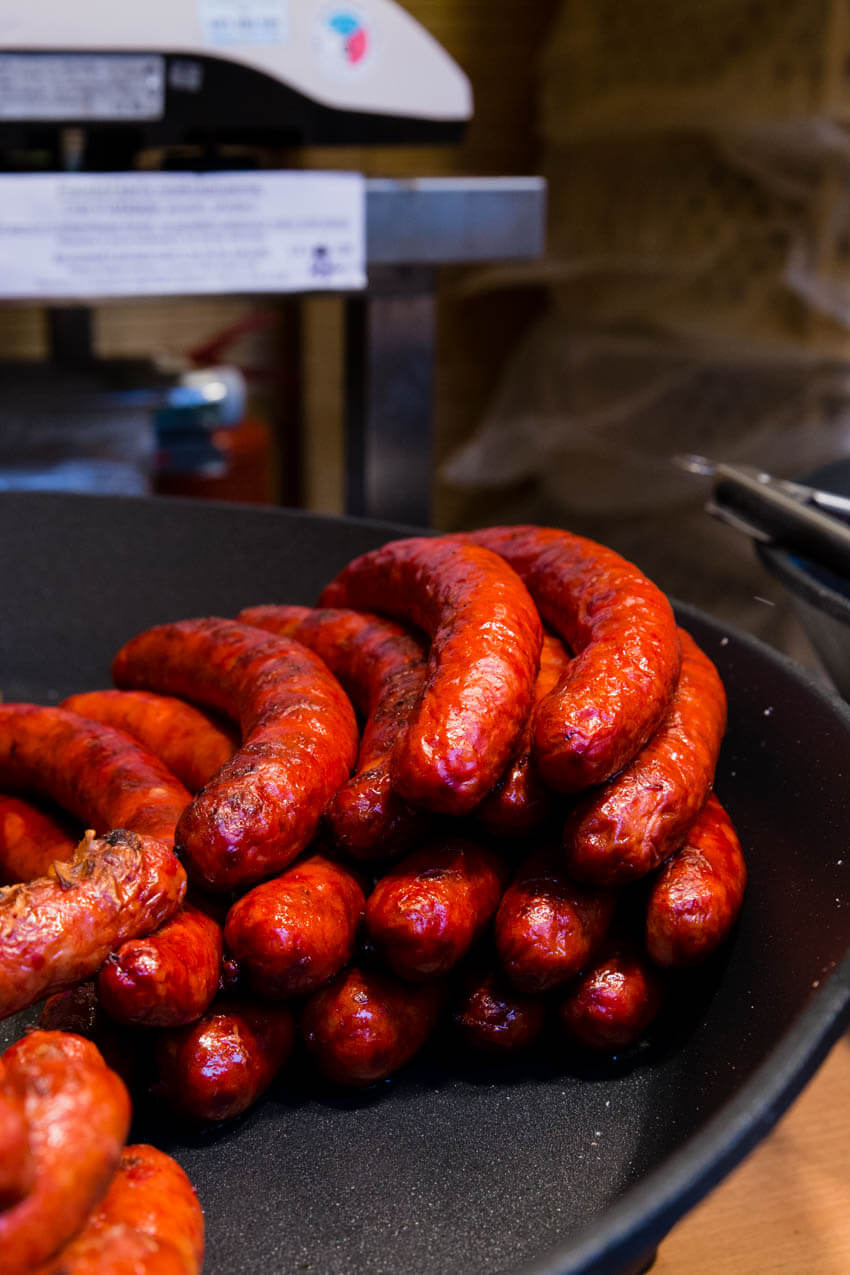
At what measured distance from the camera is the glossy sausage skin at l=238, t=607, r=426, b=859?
28.3 inches

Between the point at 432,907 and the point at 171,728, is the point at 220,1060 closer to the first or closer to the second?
the point at 432,907

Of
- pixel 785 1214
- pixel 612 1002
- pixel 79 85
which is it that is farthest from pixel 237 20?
pixel 785 1214

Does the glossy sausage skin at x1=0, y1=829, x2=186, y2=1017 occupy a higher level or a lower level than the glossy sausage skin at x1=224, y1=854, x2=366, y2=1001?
higher

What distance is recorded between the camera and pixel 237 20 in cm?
171

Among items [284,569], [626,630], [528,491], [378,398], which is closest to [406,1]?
[528,491]

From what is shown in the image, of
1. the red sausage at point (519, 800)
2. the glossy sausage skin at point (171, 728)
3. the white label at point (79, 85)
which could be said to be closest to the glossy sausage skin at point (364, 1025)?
the red sausage at point (519, 800)

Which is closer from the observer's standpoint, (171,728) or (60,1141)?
(60,1141)

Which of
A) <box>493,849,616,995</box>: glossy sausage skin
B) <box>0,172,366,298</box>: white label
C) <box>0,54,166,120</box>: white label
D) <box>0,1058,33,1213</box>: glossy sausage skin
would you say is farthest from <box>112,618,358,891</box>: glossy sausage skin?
<box>0,54,166,120</box>: white label

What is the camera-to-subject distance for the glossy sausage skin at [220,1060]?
67 centimetres

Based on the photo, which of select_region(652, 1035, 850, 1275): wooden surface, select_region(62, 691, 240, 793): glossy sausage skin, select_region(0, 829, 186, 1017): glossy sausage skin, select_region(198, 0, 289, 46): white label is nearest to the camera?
→ select_region(0, 829, 186, 1017): glossy sausage skin

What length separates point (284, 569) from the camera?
4.29ft

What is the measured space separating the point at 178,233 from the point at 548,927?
1.25 m

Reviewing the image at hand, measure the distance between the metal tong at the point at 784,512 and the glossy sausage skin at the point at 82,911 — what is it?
590mm

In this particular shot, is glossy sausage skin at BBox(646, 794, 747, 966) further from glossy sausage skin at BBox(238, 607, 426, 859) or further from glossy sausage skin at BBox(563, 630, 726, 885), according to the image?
glossy sausage skin at BBox(238, 607, 426, 859)
